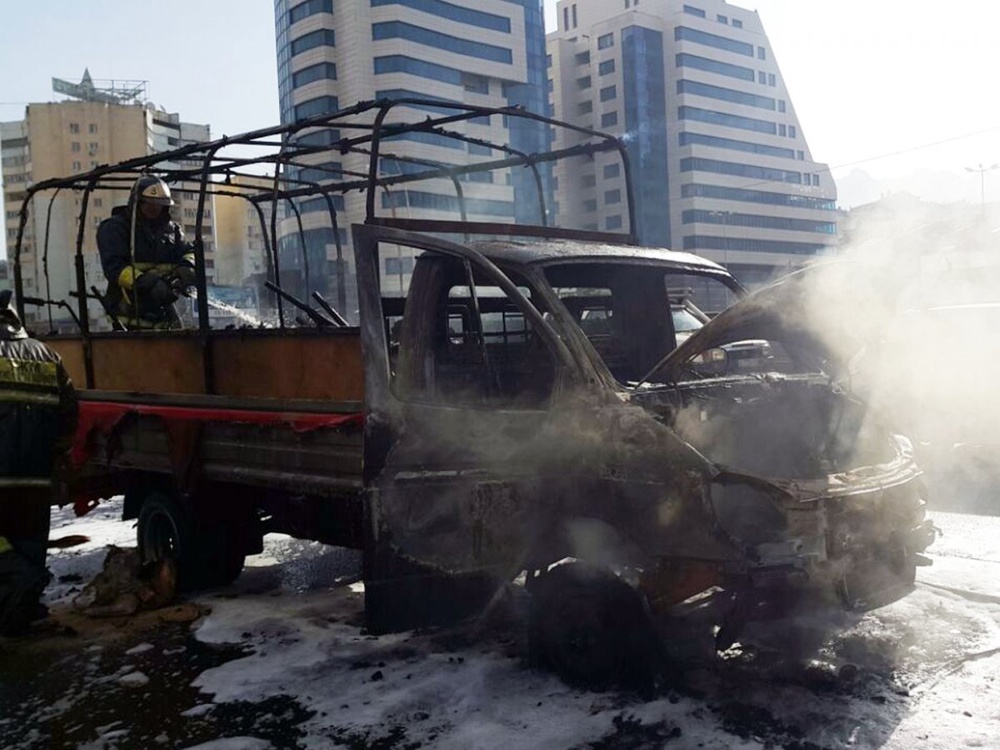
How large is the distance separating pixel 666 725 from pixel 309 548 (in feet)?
15.2

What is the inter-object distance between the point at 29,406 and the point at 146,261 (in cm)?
257

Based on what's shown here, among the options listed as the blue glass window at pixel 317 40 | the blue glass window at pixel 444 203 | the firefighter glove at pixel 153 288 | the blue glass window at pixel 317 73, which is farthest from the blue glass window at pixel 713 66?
the firefighter glove at pixel 153 288

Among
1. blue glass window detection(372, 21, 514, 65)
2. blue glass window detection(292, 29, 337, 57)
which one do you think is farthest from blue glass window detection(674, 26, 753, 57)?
blue glass window detection(292, 29, 337, 57)

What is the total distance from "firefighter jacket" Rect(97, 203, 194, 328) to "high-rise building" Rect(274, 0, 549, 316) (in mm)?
46878

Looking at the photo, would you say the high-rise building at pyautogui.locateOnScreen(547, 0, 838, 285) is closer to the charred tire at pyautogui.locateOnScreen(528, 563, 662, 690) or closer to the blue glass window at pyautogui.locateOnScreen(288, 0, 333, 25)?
the blue glass window at pyautogui.locateOnScreen(288, 0, 333, 25)

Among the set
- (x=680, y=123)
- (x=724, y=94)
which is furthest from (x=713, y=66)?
(x=680, y=123)

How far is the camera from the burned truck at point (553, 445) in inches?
150

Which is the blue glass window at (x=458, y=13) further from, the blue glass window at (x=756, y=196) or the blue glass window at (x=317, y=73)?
the blue glass window at (x=756, y=196)

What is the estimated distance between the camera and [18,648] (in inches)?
208

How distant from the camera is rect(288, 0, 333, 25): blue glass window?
196 feet

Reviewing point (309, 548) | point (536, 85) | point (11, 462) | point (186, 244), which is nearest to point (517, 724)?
point (11, 462)

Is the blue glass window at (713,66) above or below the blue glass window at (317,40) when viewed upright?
above

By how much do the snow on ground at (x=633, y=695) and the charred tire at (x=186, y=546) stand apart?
1.46 feet

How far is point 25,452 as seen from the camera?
512cm
